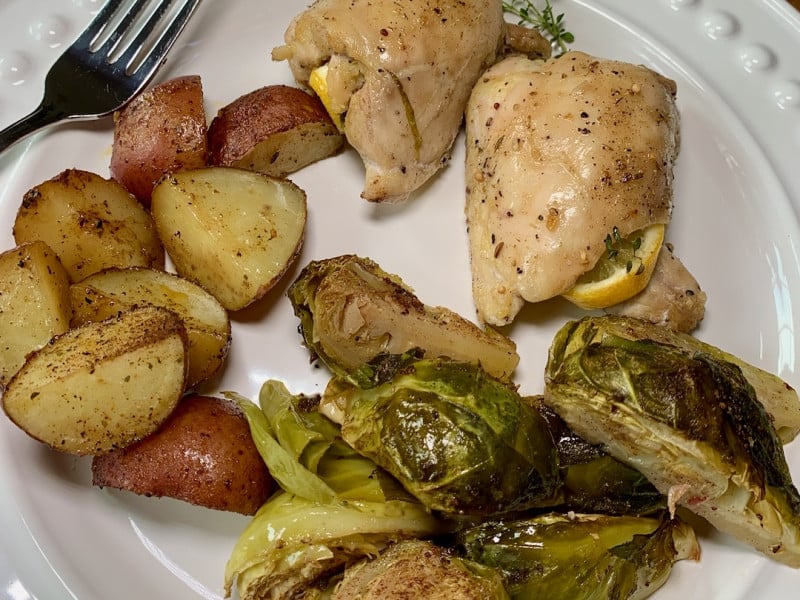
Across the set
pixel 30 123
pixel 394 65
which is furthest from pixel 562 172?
pixel 30 123

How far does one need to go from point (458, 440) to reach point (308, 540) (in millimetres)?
440

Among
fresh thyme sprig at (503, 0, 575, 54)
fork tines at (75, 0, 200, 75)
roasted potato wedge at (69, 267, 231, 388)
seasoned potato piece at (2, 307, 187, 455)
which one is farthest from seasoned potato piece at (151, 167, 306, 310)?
fresh thyme sprig at (503, 0, 575, 54)

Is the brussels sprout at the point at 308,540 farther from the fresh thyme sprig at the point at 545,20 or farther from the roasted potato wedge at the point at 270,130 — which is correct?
the fresh thyme sprig at the point at 545,20

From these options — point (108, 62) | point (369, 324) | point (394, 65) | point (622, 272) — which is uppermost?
point (394, 65)

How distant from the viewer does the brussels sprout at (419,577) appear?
5.37 ft

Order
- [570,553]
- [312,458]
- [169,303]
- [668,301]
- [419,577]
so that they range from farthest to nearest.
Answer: [668,301]
[169,303]
[312,458]
[570,553]
[419,577]

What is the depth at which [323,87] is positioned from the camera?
2.31m

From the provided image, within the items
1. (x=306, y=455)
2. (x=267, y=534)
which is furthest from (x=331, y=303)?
(x=267, y=534)

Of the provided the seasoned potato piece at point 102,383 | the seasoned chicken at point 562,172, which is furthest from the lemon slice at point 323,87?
the seasoned potato piece at point 102,383

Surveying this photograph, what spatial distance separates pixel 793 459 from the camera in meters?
2.10

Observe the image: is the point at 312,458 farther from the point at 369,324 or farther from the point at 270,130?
the point at 270,130

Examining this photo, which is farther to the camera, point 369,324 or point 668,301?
point 668,301

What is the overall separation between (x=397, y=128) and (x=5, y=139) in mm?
1150

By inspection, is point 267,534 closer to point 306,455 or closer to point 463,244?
point 306,455
